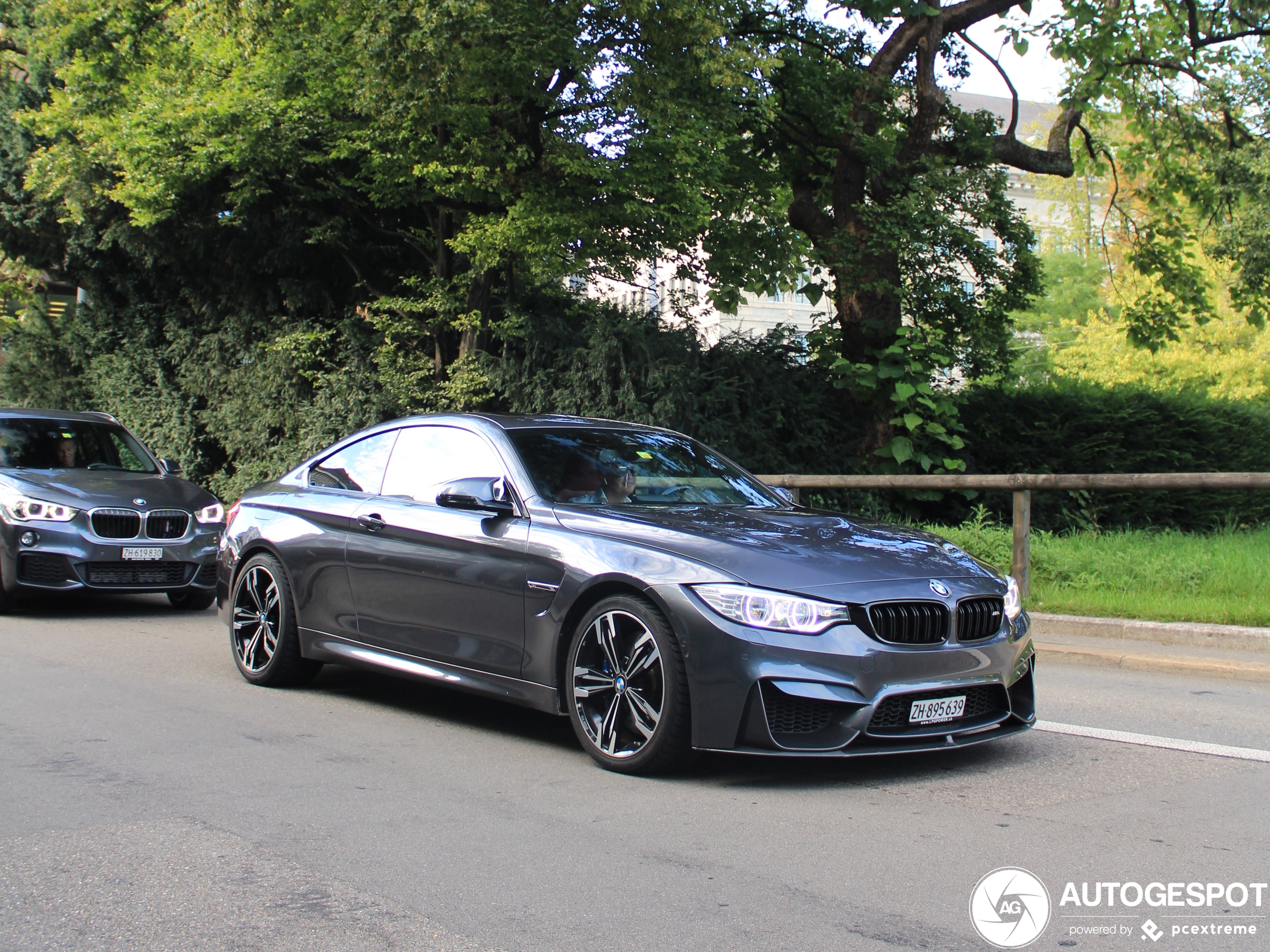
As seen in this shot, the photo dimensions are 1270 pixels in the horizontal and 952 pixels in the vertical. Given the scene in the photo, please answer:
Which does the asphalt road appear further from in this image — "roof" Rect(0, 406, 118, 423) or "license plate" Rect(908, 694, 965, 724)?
"roof" Rect(0, 406, 118, 423)

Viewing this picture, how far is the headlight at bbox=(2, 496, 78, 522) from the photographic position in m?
10.8

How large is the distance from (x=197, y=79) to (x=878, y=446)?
1036 centimetres

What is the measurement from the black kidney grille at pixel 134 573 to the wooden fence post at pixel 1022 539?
283 inches

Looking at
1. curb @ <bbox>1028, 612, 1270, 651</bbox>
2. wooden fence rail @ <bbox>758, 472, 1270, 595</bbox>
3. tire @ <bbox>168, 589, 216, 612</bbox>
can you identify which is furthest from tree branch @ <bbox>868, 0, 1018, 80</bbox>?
tire @ <bbox>168, 589, 216, 612</bbox>

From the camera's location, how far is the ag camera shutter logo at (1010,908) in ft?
11.8

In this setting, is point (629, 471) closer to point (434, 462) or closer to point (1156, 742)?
point (434, 462)

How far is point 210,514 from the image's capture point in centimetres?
1162

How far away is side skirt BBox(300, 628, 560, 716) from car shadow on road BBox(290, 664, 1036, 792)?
31 centimetres

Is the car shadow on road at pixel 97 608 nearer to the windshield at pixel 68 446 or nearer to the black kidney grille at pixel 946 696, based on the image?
the windshield at pixel 68 446

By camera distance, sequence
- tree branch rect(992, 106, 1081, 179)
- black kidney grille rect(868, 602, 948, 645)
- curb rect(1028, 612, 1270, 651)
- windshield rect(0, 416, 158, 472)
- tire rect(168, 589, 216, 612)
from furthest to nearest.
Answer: tree branch rect(992, 106, 1081, 179)
windshield rect(0, 416, 158, 472)
tire rect(168, 589, 216, 612)
curb rect(1028, 612, 1270, 651)
black kidney grille rect(868, 602, 948, 645)

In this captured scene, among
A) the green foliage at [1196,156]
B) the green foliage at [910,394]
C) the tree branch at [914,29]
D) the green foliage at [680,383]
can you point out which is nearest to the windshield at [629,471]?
the green foliage at [680,383]

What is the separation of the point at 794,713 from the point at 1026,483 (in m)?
6.34

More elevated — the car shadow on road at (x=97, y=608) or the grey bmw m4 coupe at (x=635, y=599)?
the grey bmw m4 coupe at (x=635, y=599)

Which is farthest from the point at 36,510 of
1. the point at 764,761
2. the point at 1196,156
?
the point at 1196,156
